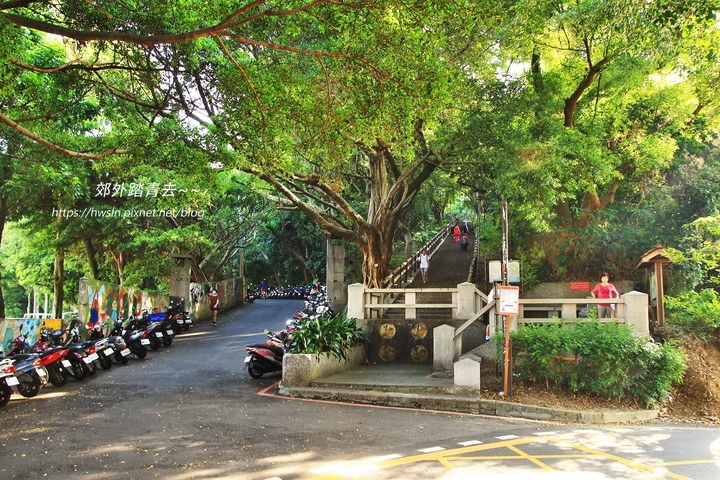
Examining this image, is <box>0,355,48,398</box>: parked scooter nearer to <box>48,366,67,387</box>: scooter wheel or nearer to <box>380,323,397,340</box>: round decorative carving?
<box>48,366,67,387</box>: scooter wheel

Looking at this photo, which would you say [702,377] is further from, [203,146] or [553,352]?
[203,146]

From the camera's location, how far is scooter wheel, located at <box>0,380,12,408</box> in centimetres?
944

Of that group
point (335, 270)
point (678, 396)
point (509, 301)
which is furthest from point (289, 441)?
point (335, 270)

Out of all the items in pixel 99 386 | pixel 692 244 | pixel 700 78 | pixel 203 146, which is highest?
pixel 700 78

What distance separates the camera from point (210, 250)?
3038cm

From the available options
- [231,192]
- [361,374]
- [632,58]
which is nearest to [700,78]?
[632,58]

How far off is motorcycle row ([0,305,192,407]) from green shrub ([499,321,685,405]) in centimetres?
993

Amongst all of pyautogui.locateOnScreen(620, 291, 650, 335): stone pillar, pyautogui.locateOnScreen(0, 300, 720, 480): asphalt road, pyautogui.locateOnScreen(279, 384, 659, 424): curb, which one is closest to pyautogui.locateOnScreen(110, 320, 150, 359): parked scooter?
pyautogui.locateOnScreen(0, 300, 720, 480): asphalt road

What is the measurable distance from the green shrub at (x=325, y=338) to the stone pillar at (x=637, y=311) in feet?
21.6

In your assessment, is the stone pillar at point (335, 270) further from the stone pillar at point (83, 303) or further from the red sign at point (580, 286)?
the stone pillar at point (83, 303)

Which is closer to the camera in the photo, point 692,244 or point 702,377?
point 702,377

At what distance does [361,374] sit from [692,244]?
1259cm

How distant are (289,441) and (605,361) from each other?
22.0 feet

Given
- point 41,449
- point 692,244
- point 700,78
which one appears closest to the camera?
point 41,449
